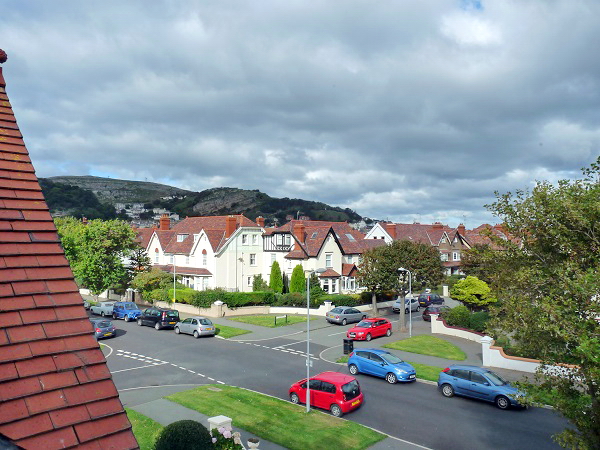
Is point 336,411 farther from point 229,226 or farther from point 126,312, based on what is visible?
point 229,226

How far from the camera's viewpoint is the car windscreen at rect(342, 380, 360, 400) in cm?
1802

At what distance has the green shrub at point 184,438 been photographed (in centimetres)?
1237

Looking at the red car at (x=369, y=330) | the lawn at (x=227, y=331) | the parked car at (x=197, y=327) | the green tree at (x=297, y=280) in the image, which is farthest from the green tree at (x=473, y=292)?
the parked car at (x=197, y=327)

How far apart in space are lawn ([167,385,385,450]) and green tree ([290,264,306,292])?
27.6 meters

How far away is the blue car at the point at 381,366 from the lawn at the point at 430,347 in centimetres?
598

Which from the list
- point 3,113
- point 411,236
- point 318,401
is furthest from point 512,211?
point 411,236

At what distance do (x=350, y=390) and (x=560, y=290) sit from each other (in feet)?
37.5

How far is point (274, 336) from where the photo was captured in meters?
34.0

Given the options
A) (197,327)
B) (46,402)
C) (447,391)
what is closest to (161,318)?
(197,327)

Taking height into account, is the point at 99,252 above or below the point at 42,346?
below

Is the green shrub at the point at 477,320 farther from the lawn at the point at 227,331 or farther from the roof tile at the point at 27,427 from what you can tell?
the roof tile at the point at 27,427

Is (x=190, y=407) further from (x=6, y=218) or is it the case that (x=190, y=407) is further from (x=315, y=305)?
(x=315, y=305)

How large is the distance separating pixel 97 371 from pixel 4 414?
0.89m

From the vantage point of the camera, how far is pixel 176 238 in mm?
57094
